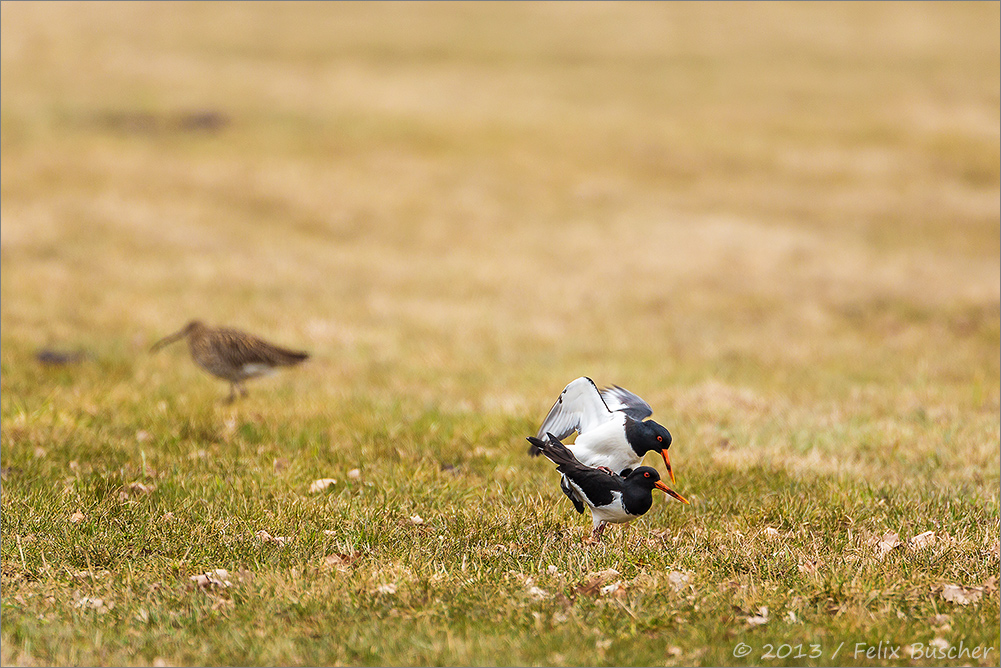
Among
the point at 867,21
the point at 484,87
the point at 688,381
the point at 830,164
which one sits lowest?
the point at 688,381

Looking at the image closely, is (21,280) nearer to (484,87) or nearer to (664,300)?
(664,300)

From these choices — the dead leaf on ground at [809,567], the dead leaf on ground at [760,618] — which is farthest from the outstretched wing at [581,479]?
the dead leaf on ground at [809,567]

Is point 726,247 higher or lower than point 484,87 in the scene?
lower

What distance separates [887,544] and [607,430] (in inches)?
84.7

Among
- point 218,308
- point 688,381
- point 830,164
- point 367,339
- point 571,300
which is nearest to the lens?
point 688,381

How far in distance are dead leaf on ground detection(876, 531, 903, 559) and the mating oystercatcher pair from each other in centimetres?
146

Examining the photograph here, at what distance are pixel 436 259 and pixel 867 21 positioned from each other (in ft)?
127

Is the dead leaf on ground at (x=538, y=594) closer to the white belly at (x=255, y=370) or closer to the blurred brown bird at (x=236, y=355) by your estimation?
the blurred brown bird at (x=236, y=355)

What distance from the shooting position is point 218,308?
16594mm

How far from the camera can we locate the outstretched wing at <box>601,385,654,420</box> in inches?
265

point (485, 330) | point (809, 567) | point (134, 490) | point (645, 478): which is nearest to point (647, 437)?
point (645, 478)

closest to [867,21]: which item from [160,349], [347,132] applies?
[347,132]

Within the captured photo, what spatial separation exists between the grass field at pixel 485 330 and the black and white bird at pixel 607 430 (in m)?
0.59

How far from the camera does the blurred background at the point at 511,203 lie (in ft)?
46.8
